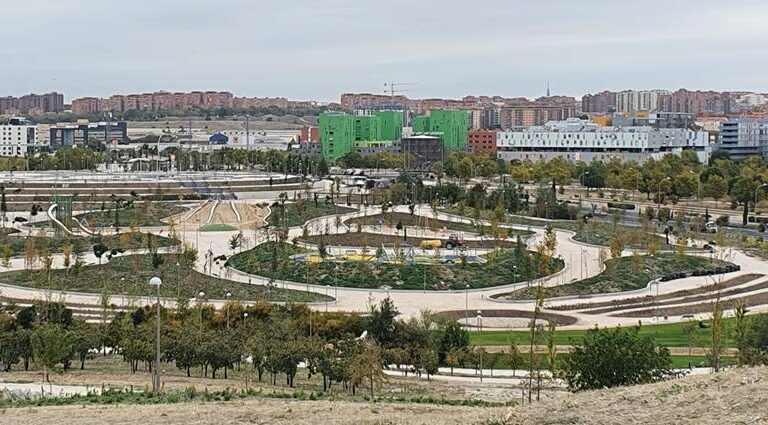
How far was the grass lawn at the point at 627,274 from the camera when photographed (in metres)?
22.9

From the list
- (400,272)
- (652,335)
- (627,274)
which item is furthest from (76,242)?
(652,335)

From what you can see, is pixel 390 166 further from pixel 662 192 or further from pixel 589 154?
pixel 662 192

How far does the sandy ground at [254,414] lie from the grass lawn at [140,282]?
11.2m

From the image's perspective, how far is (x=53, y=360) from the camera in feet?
45.1

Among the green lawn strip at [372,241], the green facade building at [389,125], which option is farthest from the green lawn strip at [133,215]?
the green facade building at [389,125]

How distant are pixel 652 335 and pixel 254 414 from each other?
11.0 m

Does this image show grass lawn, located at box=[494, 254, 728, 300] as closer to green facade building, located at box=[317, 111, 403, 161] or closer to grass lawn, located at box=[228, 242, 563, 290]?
grass lawn, located at box=[228, 242, 563, 290]

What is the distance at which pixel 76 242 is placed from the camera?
92.2 ft

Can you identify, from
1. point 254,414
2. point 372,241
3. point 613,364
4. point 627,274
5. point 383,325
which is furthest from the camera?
point 372,241

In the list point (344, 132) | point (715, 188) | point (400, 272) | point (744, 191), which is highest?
point (344, 132)

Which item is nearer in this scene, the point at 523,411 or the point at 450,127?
the point at 523,411

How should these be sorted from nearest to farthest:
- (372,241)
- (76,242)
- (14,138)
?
(76,242) < (372,241) < (14,138)

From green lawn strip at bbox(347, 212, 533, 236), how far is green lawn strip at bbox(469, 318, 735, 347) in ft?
41.4

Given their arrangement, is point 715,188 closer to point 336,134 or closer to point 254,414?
point 336,134
